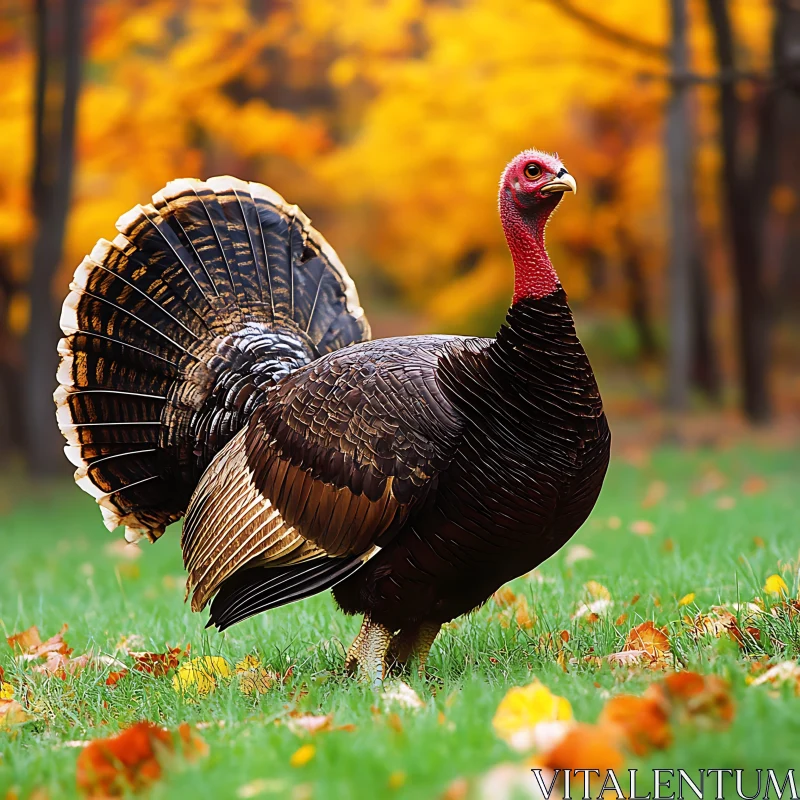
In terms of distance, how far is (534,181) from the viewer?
370 cm

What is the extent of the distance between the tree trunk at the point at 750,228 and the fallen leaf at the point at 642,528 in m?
9.43

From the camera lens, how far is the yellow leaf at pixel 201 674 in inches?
146

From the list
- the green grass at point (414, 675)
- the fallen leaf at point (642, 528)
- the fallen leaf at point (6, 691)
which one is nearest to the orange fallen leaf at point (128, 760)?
the green grass at point (414, 675)

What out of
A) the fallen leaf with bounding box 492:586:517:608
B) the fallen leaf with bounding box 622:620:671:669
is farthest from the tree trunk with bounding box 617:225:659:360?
the fallen leaf with bounding box 622:620:671:669

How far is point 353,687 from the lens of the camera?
3422 millimetres

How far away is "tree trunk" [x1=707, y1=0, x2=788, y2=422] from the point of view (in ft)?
50.7

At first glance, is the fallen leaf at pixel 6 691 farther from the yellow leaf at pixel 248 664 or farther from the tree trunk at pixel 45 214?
the tree trunk at pixel 45 214

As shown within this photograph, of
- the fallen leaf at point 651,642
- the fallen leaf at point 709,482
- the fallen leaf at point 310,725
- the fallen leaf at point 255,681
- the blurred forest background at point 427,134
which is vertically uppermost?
the blurred forest background at point 427,134

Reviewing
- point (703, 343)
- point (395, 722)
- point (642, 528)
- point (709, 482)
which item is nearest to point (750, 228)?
point (703, 343)

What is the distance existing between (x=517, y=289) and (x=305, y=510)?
108 centimetres

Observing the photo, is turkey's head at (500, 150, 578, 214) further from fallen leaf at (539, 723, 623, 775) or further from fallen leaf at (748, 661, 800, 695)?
fallen leaf at (539, 723, 623, 775)

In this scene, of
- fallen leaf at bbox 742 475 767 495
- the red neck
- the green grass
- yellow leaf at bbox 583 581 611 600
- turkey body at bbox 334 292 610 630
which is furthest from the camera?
fallen leaf at bbox 742 475 767 495

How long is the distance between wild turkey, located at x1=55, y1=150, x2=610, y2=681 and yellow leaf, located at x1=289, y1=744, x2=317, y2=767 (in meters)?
1.01

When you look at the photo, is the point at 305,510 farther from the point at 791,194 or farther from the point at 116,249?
the point at 791,194
